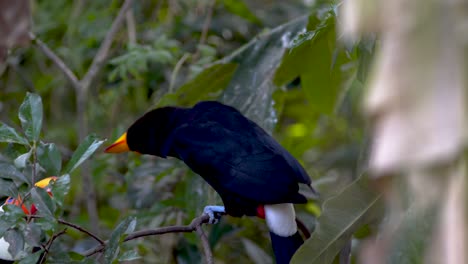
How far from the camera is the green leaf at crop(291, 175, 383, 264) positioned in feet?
4.38

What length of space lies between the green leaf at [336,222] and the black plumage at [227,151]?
0.29 m

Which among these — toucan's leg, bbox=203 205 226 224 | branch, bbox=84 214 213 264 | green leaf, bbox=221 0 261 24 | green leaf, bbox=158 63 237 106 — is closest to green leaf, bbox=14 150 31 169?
branch, bbox=84 214 213 264

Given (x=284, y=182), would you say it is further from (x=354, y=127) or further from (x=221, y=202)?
(x=354, y=127)

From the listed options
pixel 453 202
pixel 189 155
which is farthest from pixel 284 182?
pixel 453 202

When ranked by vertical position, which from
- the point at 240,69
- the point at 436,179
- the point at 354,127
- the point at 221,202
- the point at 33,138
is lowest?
the point at 354,127

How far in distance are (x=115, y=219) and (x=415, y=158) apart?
2.46m

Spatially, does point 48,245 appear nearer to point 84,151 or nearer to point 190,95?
point 84,151

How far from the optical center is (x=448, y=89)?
48cm

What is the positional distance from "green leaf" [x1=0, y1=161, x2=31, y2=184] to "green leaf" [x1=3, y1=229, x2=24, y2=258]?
5.9 inches

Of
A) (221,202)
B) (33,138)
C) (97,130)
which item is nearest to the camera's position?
(33,138)

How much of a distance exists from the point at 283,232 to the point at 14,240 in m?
0.63

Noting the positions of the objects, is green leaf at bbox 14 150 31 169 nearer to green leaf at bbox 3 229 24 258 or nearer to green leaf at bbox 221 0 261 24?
green leaf at bbox 3 229 24 258

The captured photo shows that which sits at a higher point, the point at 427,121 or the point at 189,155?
the point at 427,121

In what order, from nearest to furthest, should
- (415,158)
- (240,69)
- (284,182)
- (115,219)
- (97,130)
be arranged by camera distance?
1. (415,158)
2. (284,182)
3. (240,69)
4. (115,219)
5. (97,130)
